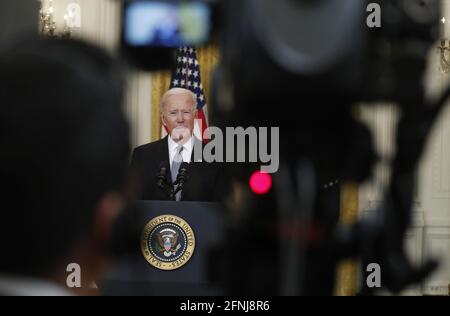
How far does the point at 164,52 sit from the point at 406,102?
1.11 feet

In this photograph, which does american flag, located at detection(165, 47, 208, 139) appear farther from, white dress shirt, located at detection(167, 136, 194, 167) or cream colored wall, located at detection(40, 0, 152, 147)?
white dress shirt, located at detection(167, 136, 194, 167)

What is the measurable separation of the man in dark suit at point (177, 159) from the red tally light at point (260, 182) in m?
1.18

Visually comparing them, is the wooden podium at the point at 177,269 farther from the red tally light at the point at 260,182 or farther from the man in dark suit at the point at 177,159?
the red tally light at the point at 260,182

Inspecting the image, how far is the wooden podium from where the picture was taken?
6.51ft

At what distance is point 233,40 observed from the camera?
0.97m

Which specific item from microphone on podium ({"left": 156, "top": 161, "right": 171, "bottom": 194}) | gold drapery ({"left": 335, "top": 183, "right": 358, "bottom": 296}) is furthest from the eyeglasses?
gold drapery ({"left": 335, "top": 183, "right": 358, "bottom": 296})

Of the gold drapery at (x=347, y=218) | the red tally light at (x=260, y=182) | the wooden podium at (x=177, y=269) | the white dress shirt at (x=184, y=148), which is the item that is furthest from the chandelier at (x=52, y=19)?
the red tally light at (x=260, y=182)

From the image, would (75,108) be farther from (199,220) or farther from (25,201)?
(199,220)

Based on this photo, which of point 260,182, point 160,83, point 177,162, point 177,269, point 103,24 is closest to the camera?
point 260,182

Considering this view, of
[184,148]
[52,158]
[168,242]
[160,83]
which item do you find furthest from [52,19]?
[52,158]

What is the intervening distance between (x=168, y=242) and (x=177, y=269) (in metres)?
0.11

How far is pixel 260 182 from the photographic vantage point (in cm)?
129

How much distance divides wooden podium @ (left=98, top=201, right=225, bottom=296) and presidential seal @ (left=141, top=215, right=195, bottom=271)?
0.01 metres

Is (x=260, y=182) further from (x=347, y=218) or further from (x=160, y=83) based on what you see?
(x=160, y=83)
